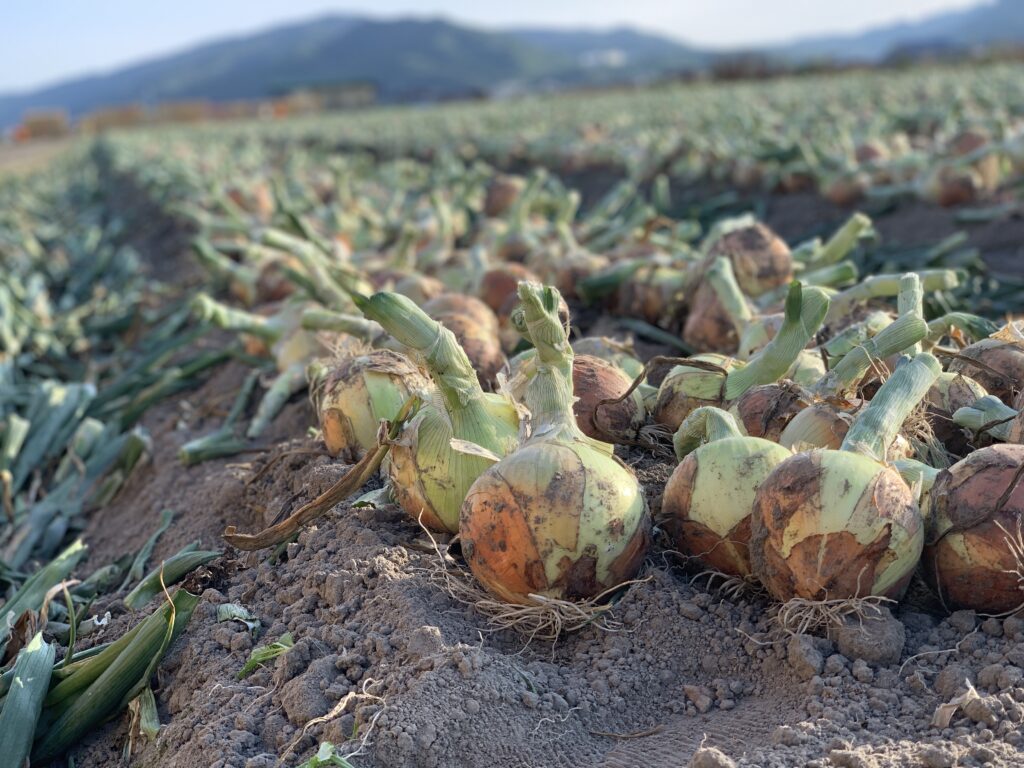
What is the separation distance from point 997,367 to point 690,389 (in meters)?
0.70

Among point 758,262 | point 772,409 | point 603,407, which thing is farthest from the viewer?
point 758,262

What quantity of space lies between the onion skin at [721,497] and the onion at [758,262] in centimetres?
165

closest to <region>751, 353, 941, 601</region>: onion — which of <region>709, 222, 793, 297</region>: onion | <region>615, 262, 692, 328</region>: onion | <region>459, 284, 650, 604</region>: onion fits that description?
<region>459, 284, 650, 604</region>: onion

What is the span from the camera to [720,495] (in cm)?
189

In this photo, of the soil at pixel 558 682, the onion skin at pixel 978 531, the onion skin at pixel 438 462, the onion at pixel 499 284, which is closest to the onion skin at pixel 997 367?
the onion skin at pixel 978 531

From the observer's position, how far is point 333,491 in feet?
7.27

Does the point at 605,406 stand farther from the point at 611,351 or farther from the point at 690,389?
the point at 611,351

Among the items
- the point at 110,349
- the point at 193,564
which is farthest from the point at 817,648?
the point at 110,349

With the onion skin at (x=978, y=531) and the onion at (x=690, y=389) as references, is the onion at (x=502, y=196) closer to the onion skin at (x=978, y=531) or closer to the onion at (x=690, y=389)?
the onion at (x=690, y=389)

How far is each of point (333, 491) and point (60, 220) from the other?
10.0 m

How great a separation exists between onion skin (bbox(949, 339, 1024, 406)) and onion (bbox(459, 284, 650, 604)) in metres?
0.92

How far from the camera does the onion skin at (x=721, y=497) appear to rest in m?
1.88

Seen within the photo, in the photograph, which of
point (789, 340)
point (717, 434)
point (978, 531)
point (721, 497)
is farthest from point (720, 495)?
point (789, 340)

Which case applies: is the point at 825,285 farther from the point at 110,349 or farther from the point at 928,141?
the point at 928,141
